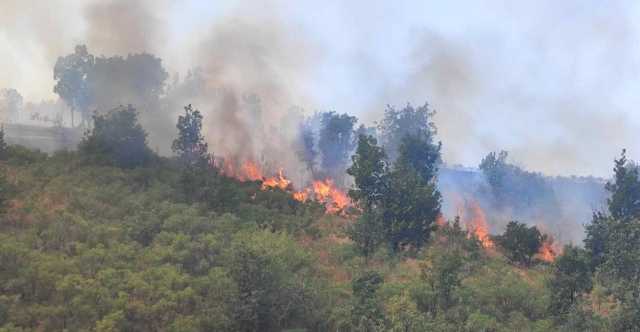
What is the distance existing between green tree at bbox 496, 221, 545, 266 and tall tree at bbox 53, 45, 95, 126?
54.6 meters

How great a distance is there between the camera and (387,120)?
7044cm

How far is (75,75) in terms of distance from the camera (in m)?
68.0

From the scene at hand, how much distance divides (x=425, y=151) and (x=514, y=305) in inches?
722

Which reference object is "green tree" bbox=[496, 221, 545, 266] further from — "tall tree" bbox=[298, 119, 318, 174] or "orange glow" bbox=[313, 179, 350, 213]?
"tall tree" bbox=[298, 119, 318, 174]

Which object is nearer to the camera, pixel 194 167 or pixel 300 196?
pixel 194 167

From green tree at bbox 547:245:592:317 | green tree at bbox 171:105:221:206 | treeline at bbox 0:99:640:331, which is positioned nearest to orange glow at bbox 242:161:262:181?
treeline at bbox 0:99:640:331

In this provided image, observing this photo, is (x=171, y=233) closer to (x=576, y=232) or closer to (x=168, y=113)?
(x=168, y=113)

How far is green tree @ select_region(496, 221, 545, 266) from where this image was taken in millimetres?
34656

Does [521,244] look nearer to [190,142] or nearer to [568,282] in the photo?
[568,282]

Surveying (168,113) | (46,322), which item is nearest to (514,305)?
(46,322)

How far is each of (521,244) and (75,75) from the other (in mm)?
58243

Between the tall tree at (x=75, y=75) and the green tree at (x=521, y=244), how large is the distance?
179 feet

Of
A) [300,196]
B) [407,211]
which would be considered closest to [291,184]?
[300,196]

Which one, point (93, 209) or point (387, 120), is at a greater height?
point (387, 120)
